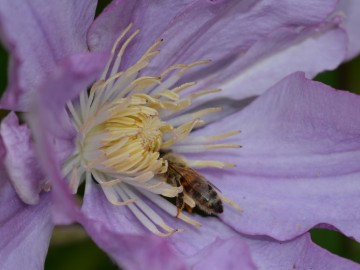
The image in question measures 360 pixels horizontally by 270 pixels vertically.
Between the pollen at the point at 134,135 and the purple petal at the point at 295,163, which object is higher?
the pollen at the point at 134,135

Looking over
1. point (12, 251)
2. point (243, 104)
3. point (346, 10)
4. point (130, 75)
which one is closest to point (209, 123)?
point (243, 104)

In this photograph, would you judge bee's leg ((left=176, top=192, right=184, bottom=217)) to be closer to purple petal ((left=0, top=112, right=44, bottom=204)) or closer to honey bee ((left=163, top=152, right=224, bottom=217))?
honey bee ((left=163, top=152, right=224, bottom=217))

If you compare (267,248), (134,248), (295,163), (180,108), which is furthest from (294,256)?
(134,248)

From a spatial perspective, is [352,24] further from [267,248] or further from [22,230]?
[22,230]

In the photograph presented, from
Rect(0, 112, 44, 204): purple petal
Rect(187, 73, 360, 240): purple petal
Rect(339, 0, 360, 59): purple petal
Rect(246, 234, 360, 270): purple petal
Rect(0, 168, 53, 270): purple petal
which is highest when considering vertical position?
Rect(0, 112, 44, 204): purple petal

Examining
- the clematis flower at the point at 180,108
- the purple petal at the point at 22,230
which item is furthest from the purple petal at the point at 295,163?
the purple petal at the point at 22,230

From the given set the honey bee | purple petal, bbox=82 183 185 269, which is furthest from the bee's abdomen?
purple petal, bbox=82 183 185 269

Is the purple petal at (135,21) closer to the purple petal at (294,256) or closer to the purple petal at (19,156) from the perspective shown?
the purple petal at (19,156)
